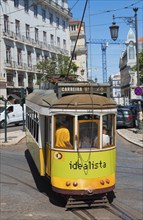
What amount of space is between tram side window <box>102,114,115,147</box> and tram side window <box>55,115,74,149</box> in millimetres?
775

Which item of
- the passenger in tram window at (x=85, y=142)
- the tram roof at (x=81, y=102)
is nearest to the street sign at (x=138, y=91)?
the tram roof at (x=81, y=102)

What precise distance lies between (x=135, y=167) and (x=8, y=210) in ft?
20.5

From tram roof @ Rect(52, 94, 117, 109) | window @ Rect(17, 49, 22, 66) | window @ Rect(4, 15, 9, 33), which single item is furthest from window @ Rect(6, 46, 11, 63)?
tram roof @ Rect(52, 94, 117, 109)

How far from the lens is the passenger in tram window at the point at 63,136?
845 centimetres

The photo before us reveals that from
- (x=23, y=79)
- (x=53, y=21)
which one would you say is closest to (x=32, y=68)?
(x=23, y=79)

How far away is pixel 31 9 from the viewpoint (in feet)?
175

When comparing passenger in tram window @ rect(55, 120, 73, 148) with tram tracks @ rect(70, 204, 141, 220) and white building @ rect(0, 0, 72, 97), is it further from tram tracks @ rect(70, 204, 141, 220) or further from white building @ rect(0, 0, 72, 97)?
white building @ rect(0, 0, 72, 97)

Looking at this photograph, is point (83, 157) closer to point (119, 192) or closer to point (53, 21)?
point (119, 192)

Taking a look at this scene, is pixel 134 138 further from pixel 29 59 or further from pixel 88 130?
pixel 29 59

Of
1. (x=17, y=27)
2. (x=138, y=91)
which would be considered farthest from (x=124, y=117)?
(x=17, y=27)

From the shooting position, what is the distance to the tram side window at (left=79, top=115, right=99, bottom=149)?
27.7ft

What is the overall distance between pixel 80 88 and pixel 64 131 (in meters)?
1.14

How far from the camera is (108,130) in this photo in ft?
28.8

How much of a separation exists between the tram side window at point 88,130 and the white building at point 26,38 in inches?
1480
